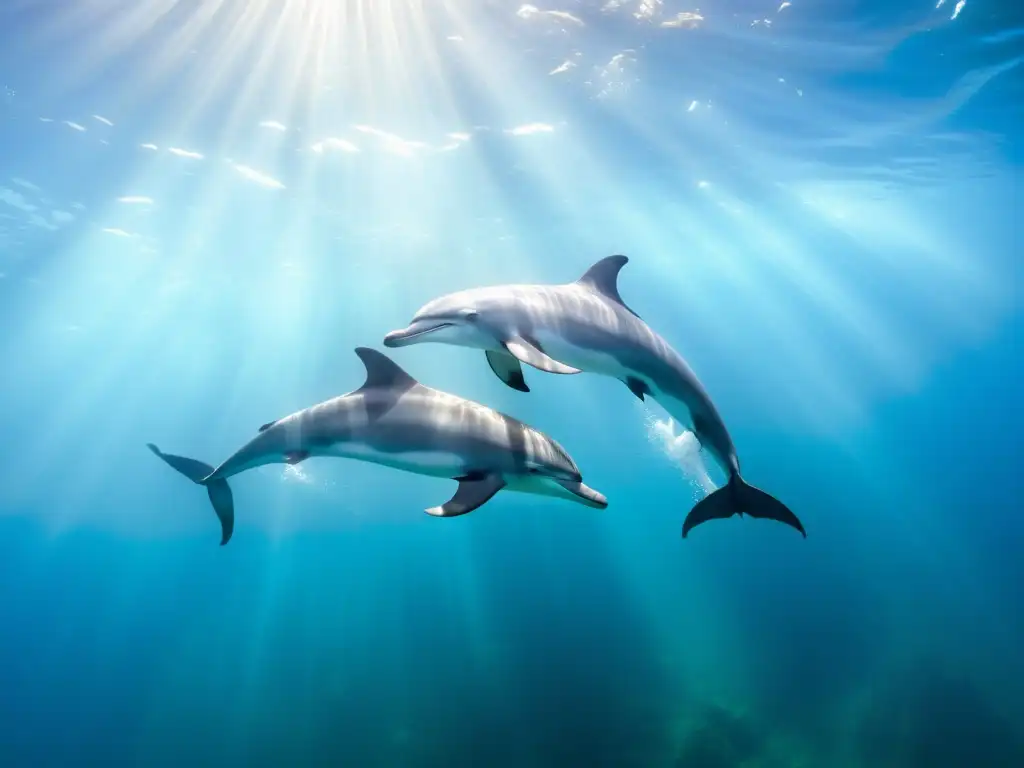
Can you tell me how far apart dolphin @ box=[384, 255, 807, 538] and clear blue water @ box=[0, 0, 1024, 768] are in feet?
34.9

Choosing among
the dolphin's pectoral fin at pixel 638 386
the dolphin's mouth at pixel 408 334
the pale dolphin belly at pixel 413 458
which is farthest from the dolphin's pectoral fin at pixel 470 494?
the dolphin's pectoral fin at pixel 638 386

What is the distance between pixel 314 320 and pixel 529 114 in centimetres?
2963

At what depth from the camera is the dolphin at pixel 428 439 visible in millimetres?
4508

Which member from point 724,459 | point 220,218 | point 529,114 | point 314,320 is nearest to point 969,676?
point 724,459

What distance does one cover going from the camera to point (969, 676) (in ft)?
53.9

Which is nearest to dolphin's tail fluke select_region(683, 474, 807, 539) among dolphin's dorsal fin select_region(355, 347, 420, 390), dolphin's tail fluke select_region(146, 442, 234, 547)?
dolphin's dorsal fin select_region(355, 347, 420, 390)

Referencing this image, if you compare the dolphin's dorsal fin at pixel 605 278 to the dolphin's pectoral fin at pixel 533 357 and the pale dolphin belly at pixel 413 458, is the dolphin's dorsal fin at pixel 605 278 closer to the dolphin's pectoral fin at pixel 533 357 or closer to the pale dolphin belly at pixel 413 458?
the dolphin's pectoral fin at pixel 533 357

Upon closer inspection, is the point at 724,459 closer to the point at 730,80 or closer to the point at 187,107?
the point at 730,80

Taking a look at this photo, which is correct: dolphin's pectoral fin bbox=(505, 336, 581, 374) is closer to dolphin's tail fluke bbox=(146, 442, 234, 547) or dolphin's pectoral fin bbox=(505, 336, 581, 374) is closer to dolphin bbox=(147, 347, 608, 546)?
dolphin bbox=(147, 347, 608, 546)

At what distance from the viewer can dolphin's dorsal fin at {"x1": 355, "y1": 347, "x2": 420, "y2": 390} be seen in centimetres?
473

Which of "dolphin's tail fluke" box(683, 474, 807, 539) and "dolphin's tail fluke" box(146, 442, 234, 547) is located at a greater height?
"dolphin's tail fluke" box(683, 474, 807, 539)

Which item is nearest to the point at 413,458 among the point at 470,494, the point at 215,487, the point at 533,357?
the point at 470,494

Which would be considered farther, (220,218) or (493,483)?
(220,218)

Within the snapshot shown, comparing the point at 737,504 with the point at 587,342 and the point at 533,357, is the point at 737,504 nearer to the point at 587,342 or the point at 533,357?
the point at 587,342
